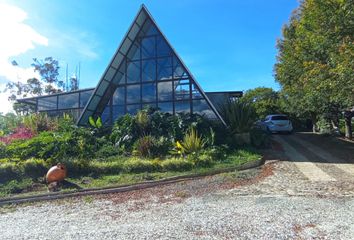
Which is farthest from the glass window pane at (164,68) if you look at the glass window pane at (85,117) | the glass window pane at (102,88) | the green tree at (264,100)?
the green tree at (264,100)

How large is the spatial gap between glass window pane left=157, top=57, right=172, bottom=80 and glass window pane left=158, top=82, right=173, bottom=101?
33 cm

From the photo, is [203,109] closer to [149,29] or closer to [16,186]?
[149,29]

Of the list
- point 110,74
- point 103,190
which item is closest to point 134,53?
point 110,74

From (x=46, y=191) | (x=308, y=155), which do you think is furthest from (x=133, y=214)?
(x=308, y=155)

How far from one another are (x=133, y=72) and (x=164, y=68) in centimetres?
201

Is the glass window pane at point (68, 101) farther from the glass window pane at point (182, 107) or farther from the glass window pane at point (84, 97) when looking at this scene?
the glass window pane at point (182, 107)

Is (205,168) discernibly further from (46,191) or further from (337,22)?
(337,22)

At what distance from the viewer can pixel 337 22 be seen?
1018 centimetres

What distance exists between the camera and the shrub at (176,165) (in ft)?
33.6

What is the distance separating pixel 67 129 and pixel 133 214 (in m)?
9.65

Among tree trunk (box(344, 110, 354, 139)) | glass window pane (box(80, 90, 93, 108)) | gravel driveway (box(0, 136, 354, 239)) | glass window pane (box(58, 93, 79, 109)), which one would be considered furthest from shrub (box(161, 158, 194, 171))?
tree trunk (box(344, 110, 354, 139))

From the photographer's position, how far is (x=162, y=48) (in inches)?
664

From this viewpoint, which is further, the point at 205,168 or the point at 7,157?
the point at 7,157

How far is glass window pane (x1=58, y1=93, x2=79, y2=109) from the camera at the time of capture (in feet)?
66.1
